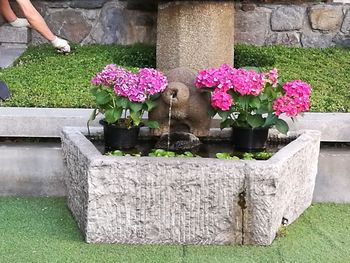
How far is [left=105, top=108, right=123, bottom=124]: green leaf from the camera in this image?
10.8 ft

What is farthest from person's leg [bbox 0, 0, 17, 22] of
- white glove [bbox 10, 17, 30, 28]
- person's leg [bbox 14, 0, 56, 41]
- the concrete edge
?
the concrete edge

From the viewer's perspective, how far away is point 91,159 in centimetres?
305

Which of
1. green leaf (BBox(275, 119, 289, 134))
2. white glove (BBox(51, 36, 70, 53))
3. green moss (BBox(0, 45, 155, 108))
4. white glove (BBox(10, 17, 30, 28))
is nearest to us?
green leaf (BBox(275, 119, 289, 134))

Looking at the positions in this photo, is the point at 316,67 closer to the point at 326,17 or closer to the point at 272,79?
the point at 326,17

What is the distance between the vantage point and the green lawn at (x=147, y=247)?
297cm

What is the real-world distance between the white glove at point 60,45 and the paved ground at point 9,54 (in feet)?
1.01

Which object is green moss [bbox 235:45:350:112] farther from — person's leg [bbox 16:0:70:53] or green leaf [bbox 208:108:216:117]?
person's leg [bbox 16:0:70:53]

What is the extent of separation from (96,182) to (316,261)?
950 mm

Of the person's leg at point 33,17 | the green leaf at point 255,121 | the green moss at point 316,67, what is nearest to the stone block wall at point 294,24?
the green moss at point 316,67

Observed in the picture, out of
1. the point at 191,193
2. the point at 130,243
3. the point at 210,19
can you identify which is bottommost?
the point at 130,243

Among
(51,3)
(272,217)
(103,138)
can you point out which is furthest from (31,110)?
(51,3)

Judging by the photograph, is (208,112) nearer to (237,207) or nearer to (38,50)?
(237,207)

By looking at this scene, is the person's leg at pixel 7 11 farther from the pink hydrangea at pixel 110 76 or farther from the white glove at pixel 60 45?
the pink hydrangea at pixel 110 76

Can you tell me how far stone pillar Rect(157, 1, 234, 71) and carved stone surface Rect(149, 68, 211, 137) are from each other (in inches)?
45.6
